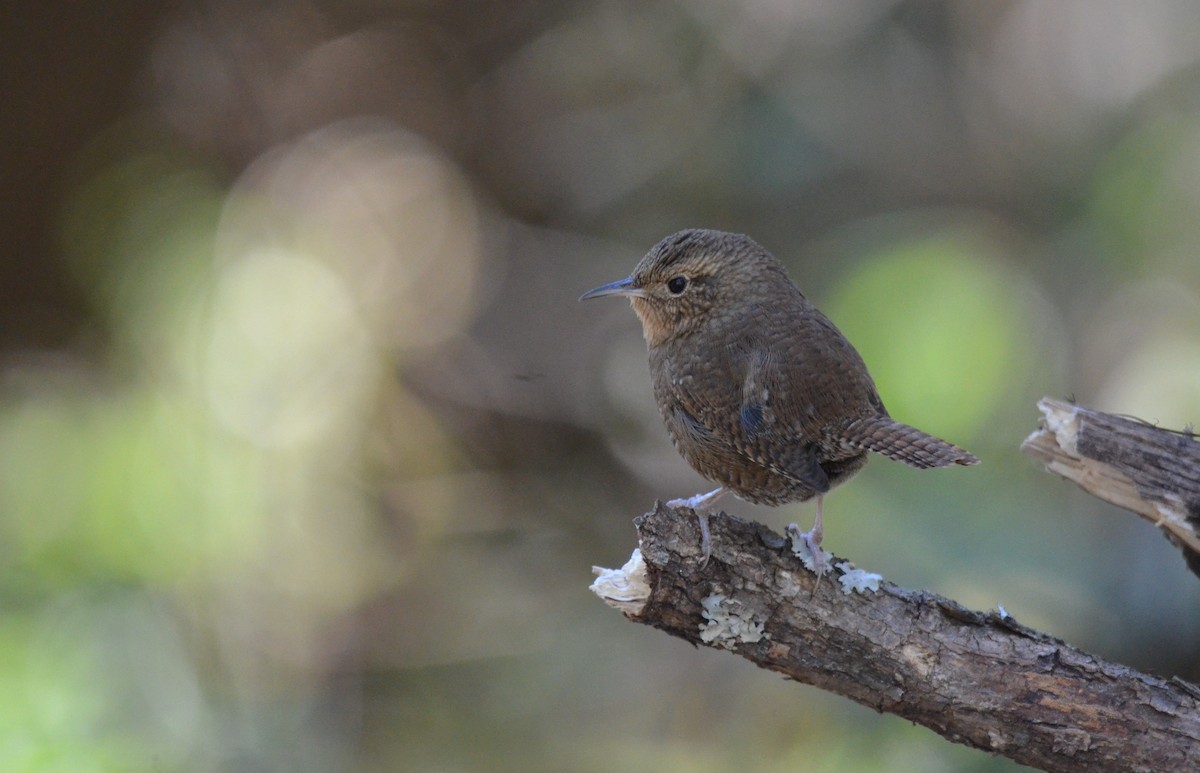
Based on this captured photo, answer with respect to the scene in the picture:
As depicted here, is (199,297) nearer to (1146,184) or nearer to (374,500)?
(374,500)

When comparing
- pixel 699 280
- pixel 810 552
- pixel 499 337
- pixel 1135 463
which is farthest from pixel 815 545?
pixel 499 337

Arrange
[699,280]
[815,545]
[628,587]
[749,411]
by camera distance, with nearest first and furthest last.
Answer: [628,587]
[815,545]
[749,411]
[699,280]

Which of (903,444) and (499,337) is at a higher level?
(499,337)

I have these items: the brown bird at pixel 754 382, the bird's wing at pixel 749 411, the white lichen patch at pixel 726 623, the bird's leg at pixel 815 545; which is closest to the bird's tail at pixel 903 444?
the brown bird at pixel 754 382

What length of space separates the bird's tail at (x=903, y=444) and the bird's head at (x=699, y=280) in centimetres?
54

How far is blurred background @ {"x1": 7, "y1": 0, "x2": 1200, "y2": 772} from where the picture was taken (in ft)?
13.2

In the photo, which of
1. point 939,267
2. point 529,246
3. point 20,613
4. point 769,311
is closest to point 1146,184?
point 939,267

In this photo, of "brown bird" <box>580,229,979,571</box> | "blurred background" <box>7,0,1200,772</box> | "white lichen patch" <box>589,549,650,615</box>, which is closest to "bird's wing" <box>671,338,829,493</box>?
"brown bird" <box>580,229,979,571</box>

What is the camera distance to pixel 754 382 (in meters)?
2.73

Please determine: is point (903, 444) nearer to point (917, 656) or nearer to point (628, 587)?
point (917, 656)

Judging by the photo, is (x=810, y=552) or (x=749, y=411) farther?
(x=749, y=411)

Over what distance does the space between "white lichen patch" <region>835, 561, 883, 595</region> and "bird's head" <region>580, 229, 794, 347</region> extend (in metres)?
0.85

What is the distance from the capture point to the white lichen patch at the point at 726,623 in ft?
7.35

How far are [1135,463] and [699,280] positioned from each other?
4.01 feet
